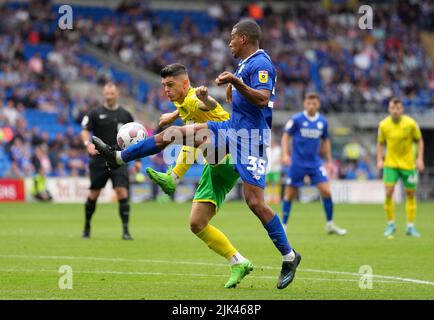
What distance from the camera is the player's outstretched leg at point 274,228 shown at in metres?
9.72

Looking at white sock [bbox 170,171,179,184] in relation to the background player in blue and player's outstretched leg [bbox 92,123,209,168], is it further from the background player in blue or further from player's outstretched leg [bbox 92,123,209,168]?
the background player in blue

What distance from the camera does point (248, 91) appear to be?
9.34m

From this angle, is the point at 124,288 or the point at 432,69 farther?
the point at 432,69

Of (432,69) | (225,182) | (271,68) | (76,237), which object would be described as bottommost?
(76,237)

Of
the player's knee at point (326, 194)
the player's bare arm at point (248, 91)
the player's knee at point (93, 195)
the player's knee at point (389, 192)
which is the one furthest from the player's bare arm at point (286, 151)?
the player's bare arm at point (248, 91)

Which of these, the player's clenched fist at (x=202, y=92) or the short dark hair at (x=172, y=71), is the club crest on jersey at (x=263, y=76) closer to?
the player's clenched fist at (x=202, y=92)

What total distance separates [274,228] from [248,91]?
1.52 meters

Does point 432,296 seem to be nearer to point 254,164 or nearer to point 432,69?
point 254,164

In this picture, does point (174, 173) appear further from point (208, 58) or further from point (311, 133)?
point (208, 58)

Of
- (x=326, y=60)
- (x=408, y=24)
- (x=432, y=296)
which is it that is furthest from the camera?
(x=408, y=24)

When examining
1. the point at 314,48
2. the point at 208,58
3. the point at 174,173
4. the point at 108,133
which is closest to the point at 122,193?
the point at 108,133
